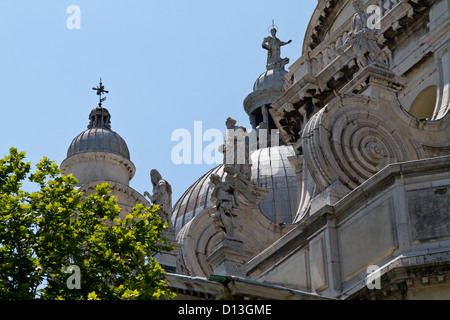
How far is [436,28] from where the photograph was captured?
3200 cm

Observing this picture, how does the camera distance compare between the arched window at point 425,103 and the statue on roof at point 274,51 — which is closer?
the arched window at point 425,103

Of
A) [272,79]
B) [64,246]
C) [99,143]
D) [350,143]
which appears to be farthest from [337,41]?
[272,79]

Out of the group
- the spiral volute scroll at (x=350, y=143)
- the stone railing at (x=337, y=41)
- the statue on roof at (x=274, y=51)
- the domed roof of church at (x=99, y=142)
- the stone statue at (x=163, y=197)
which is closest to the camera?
the spiral volute scroll at (x=350, y=143)

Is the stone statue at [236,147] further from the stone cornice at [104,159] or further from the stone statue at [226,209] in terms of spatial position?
the stone cornice at [104,159]

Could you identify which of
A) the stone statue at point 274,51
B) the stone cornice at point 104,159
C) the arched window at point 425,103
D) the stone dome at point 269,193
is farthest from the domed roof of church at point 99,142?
the arched window at point 425,103

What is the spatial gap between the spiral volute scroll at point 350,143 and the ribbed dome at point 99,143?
1904cm

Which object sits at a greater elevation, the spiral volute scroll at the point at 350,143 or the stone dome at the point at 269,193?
the stone dome at the point at 269,193

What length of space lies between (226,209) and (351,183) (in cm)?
319

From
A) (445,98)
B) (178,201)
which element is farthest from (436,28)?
(178,201)

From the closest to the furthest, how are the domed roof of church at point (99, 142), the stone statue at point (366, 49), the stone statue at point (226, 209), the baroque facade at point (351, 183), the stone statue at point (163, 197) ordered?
the baroque facade at point (351, 183), the stone statue at point (226, 209), the stone statue at point (366, 49), the stone statue at point (163, 197), the domed roof of church at point (99, 142)

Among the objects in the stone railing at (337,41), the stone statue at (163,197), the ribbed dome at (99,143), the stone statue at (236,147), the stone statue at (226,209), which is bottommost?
the stone statue at (226,209)

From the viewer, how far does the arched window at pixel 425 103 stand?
32812 millimetres

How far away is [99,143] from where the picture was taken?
47031 mm
